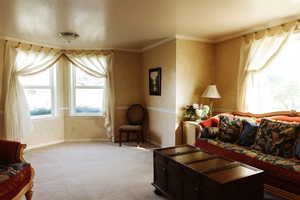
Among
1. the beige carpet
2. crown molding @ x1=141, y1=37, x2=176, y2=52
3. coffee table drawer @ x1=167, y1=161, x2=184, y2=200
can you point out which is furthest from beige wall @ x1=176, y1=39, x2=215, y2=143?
coffee table drawer @ x1=167, y1=161, x2=184, y2=200

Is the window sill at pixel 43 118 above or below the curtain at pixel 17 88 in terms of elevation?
below

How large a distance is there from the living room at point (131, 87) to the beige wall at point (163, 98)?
2 cm

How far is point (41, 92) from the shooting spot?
459 cm

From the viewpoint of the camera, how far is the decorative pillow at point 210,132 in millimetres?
3135

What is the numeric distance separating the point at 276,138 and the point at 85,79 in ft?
14.1

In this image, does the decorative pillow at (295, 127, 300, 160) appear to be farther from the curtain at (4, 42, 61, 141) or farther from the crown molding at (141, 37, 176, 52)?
the curtain at (4, 42, 61, 141)

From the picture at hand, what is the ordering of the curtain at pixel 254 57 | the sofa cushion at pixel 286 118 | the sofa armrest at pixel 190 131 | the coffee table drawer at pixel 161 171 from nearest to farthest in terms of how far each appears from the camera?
the coffee table drawer at pixel 161 171 < the sofa cushion at pixel 286 118 < the curtain at pixel 254 57 < the sofa armrest at pixel 190 131

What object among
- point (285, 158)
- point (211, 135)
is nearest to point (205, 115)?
point (211, 135)

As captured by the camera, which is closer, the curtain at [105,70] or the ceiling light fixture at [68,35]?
the ceiling light fixture at [68,35]

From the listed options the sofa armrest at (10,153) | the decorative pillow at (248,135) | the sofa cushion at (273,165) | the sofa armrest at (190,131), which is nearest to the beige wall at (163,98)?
the sofa armrest at (190,131)

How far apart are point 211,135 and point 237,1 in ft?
6.33

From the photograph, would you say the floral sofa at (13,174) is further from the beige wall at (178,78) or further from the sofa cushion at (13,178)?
the beige wall at (178,78)

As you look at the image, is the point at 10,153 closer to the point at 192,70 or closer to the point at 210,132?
the point at 210,132

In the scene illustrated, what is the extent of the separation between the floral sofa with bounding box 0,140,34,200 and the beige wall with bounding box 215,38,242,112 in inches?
139
